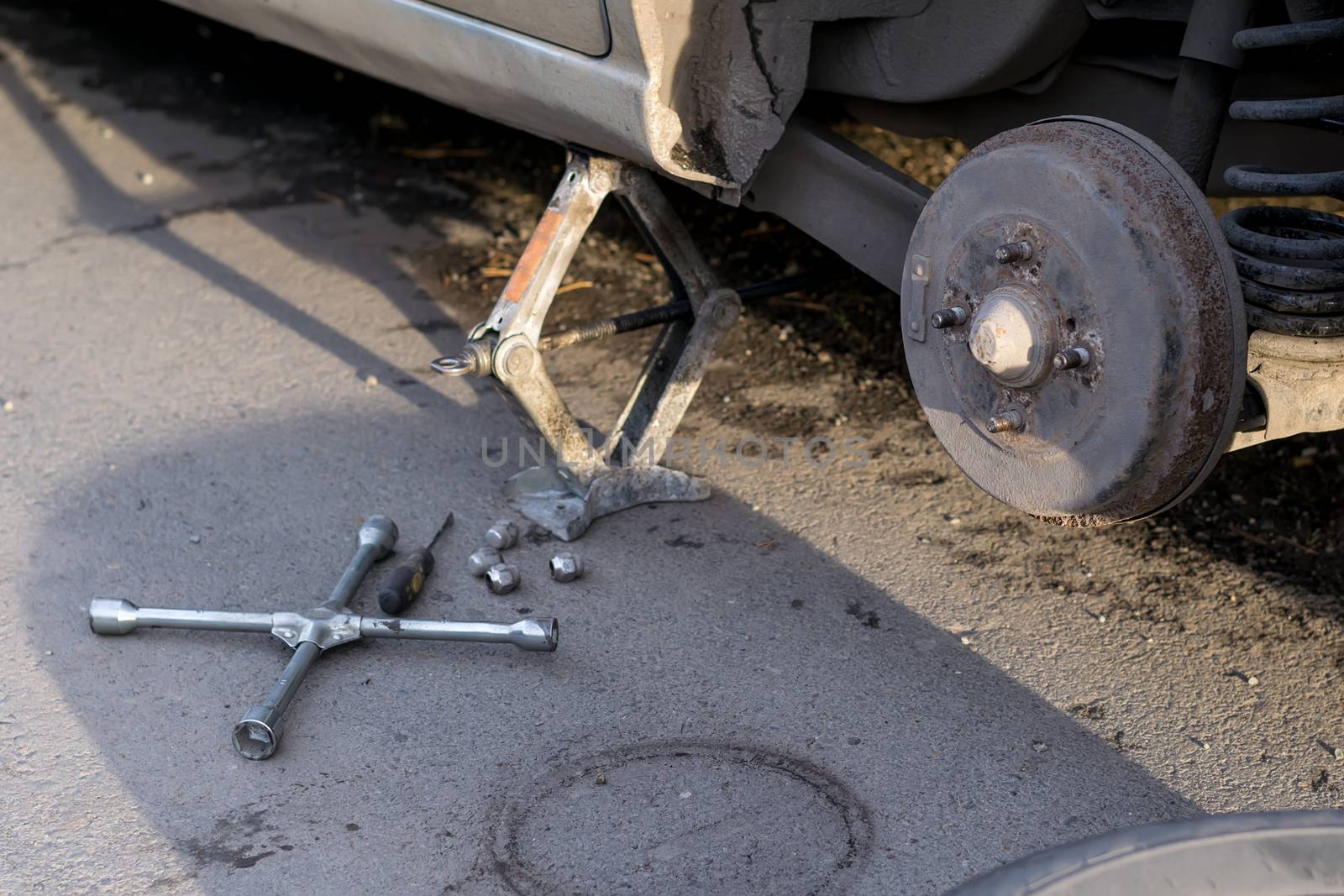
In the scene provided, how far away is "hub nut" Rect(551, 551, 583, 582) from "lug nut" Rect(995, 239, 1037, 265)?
1.06m

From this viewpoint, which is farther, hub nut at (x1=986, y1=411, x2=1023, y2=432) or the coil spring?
hub nut at (x1=986, y1=411, x2=1023, y2=432)

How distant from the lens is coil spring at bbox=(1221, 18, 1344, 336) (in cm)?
182

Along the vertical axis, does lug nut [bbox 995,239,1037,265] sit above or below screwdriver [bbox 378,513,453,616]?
above

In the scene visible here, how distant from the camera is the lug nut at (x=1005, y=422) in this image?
6.48 feet

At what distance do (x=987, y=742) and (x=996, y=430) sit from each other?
520 mm

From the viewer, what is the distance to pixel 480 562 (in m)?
2.58

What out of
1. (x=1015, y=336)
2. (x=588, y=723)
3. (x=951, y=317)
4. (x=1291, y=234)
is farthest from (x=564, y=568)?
(x=1291, y=234)

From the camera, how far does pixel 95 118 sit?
5.18m

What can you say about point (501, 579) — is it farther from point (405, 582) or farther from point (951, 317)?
point (951, 317)

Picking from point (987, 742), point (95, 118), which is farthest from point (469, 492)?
point (95, 118)

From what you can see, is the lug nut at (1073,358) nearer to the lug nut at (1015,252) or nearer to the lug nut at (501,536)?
the lug nut at (1015,252)

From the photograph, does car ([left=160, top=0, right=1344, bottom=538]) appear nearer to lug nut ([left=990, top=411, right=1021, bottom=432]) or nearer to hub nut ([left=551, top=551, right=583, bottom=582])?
lug nut ([left=990, top=411, right=1021, bottom=432])

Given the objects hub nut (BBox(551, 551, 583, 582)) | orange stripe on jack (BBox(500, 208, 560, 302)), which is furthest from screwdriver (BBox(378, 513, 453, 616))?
orange stripe on jack (BBox(500, 208, 560, 302))

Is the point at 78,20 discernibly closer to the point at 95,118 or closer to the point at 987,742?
the point at 95,118
